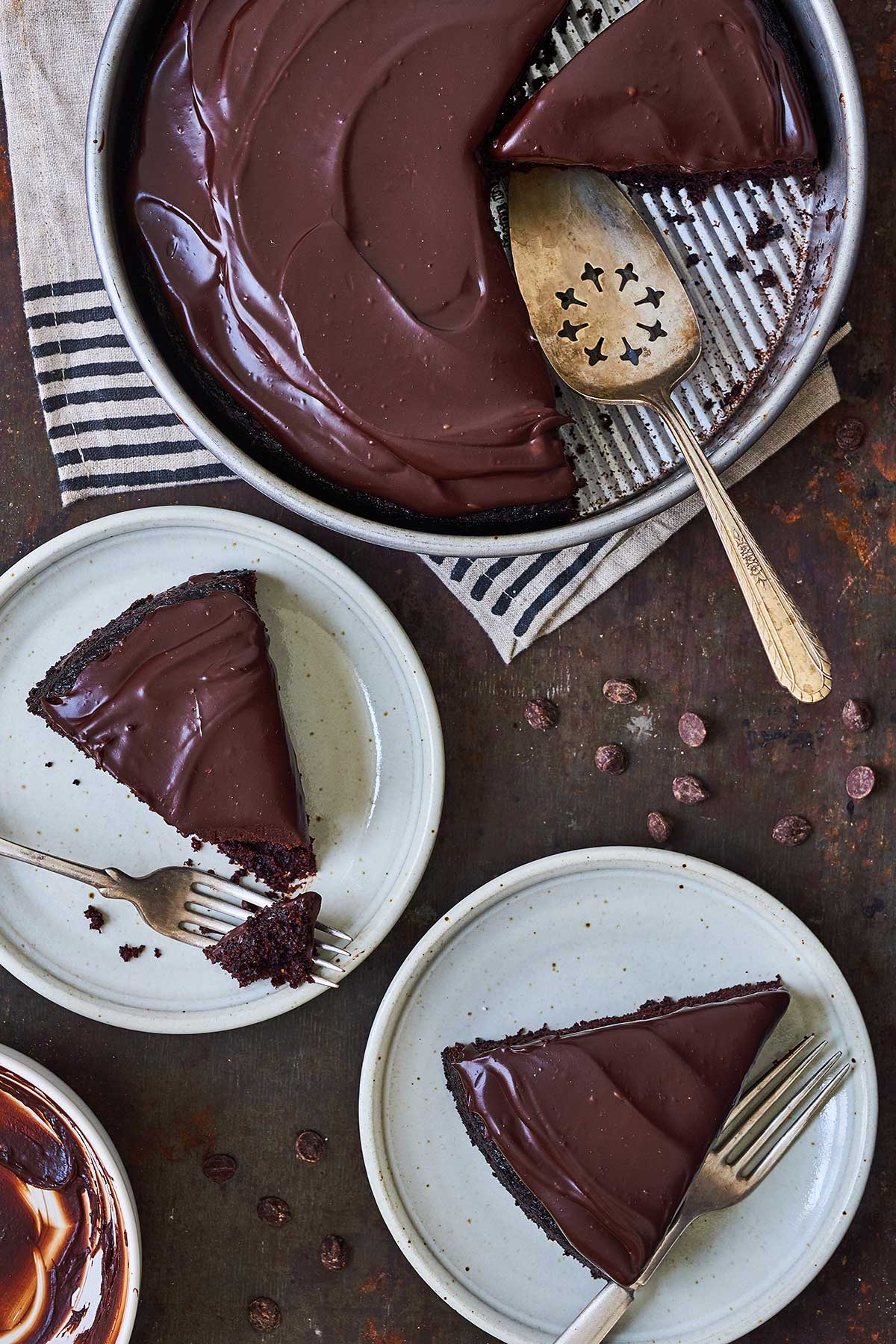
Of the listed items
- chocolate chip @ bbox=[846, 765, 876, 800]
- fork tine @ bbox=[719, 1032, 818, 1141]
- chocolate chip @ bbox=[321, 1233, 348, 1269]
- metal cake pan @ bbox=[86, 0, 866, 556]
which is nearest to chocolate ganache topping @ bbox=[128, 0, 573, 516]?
metal cake pan @ bbox=[86, 0, 866, 556]

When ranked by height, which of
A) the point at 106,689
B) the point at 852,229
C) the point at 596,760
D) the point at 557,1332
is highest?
the point at 852,229

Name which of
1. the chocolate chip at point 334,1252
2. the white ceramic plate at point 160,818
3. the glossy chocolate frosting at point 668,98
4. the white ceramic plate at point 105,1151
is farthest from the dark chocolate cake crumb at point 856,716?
the white ceramic plate at point 105,1151

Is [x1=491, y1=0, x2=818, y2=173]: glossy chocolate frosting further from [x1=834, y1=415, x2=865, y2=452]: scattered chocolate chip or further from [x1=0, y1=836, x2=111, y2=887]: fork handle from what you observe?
[x1=0, y1=836, x2=111, y2=887]: fork handle

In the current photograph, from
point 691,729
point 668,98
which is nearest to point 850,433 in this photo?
point 691,729

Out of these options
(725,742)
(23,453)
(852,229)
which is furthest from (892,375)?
(23,453)

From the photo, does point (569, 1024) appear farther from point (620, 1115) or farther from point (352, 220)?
point (352, 220)

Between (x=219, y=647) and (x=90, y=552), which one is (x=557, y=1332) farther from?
(x=90, y=552)
